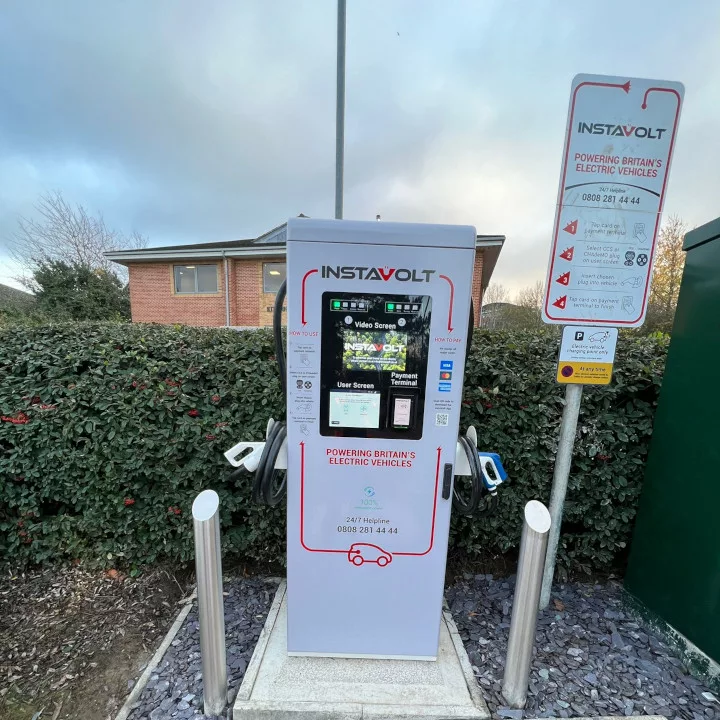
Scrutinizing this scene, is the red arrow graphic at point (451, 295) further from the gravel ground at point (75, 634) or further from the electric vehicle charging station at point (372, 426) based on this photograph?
the gravel ground at point (75, 634)

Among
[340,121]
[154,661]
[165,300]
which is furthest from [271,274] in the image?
[154,661]

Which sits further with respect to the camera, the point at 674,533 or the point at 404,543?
the point at 674,533

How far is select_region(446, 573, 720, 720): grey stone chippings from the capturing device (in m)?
1.61

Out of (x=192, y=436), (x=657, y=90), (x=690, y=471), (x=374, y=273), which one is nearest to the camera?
(x=374, y=273)

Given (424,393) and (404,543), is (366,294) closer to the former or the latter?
(424,393)

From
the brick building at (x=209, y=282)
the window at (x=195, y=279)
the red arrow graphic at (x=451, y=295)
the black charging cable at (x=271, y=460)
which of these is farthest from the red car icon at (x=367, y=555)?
the window at (x=195, y=279)

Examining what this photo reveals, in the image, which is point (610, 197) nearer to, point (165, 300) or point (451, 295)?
point (451, 295)

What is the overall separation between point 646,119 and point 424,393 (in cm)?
159

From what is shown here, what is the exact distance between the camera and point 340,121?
9.17 feet

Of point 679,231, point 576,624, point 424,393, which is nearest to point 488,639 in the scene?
point 576,624

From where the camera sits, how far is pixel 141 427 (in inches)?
87.0

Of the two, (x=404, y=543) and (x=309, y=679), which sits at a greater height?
(x=404, y=543)

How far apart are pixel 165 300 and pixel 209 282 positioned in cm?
195

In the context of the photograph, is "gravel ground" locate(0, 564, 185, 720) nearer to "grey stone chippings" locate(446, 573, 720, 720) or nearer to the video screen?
"grey stone chippings" locate(446, 573, 720, 720)
